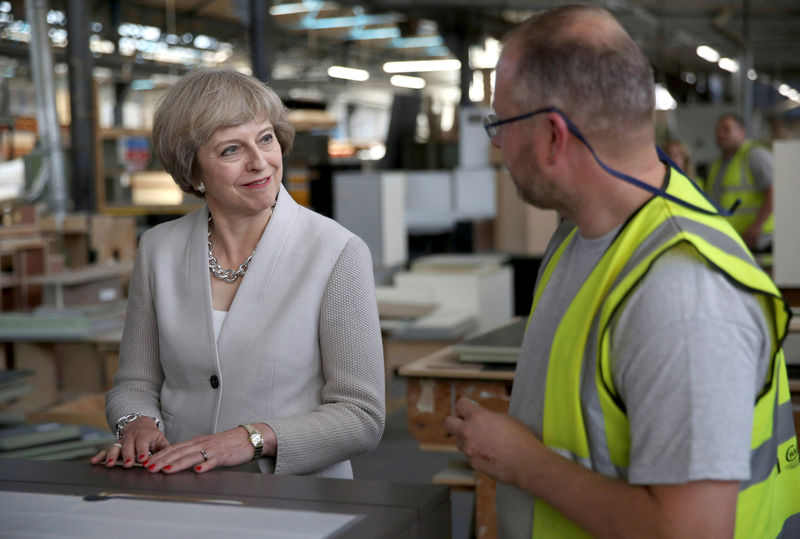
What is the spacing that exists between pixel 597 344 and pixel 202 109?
101cm

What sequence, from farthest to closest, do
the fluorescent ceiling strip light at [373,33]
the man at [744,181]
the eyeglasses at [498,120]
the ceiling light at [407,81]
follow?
the ceiling light at [407,81] → the fluorescent ceiling strip light at [373,33] → the man at [744,181] → the eyeglasses at [498,120]

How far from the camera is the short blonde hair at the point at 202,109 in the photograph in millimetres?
1800

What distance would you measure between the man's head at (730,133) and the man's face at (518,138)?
633 cm

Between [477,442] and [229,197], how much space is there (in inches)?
35.0

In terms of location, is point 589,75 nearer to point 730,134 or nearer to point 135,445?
point 135,445

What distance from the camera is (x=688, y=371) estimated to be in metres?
0.97

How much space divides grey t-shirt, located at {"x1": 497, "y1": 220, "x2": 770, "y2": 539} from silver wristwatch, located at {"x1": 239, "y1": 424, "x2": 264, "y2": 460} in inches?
30.1

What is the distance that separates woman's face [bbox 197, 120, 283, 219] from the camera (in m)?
1.82

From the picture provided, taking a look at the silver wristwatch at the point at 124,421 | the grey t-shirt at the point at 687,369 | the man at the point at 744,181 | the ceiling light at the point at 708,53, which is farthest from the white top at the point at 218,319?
the ceiling light at the point at 708,53

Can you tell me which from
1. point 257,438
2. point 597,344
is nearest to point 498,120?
point 597,344

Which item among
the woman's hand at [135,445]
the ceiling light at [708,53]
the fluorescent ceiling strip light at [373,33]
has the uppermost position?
the fluorescent ceiling strip light at [373,33]

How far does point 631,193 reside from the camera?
1102mm

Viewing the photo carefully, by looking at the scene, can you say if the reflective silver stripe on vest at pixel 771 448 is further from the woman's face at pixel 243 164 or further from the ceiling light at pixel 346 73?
the ceiling light at pixel 346 73

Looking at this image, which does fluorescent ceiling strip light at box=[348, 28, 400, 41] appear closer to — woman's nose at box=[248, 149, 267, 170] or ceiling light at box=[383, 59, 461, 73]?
ceiling light at box=[383, 59, 461, 73]
